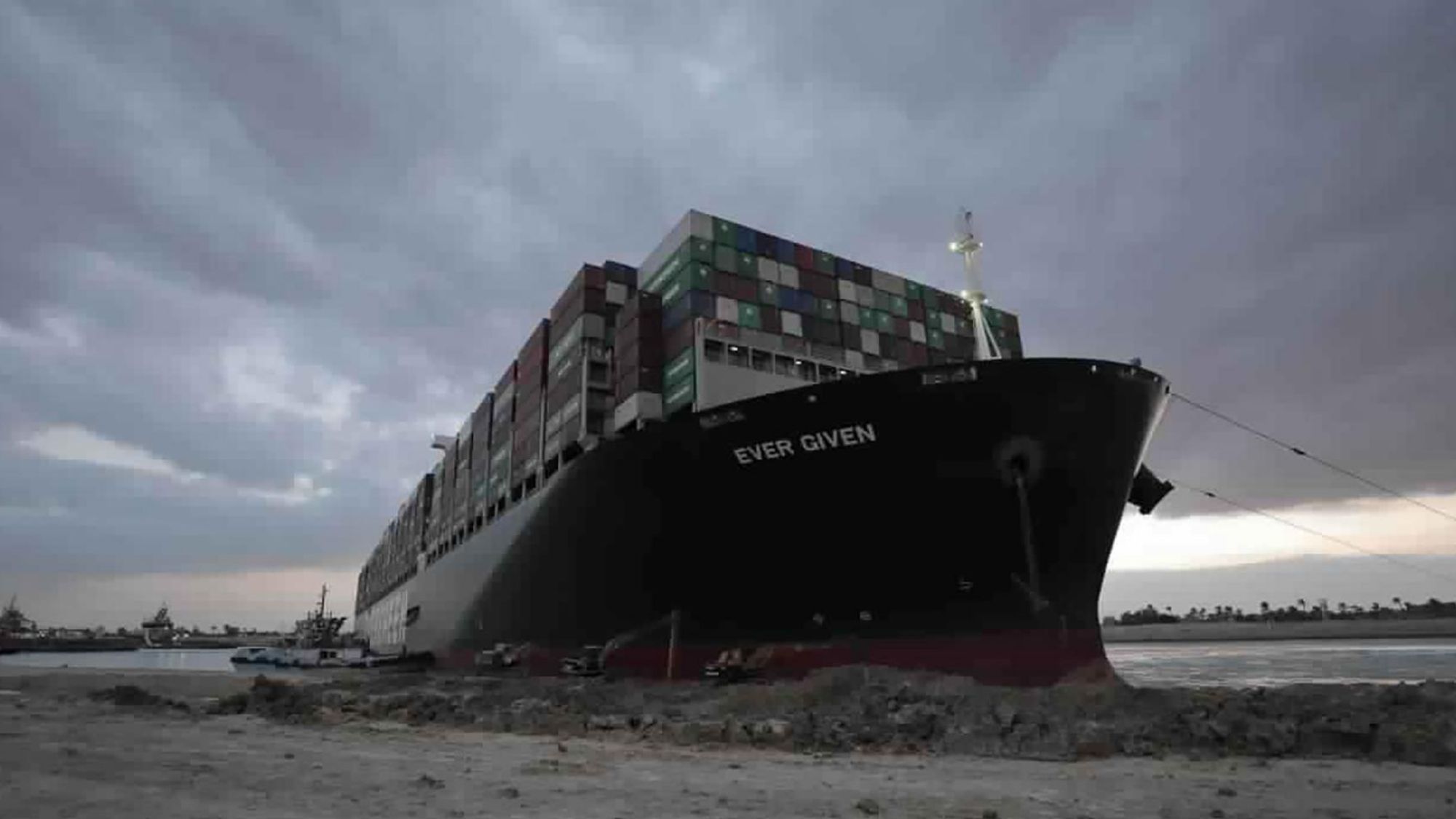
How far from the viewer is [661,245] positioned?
2912 centimetres

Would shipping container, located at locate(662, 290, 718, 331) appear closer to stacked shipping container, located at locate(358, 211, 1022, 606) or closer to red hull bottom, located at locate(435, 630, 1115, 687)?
stacked shipping container, located at locate(358, 211, 1022, 606)

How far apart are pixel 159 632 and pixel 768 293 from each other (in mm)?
198333

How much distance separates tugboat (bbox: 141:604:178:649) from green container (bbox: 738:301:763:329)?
637 ft

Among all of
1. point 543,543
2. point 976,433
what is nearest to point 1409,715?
point 976,433

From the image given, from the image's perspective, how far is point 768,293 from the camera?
86.6 ft

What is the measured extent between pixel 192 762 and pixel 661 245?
22.4 metres

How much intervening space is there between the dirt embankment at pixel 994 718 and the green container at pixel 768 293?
43.9 feet

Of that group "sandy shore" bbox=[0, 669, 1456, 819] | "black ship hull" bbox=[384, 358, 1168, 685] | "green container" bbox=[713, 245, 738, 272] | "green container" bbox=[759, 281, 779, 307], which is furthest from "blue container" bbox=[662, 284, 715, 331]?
"sandy shore" bbox=[0, 669, 1456, 819]

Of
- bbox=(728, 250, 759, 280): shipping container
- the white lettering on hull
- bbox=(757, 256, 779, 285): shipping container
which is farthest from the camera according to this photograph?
bbox=(757, 256, 779, 285): shipping container

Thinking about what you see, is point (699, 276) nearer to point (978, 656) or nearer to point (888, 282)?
point (888, 282)

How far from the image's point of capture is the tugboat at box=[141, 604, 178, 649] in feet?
545

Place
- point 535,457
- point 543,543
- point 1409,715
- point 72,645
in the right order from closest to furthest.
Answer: point 1409,715
point 543,543
point 535,457
point 72,645

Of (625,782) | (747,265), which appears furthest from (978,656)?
(747,265)

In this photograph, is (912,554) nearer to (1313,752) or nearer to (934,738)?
(934,738)
